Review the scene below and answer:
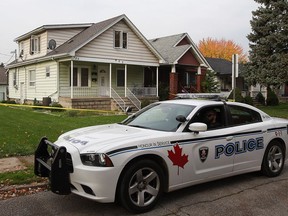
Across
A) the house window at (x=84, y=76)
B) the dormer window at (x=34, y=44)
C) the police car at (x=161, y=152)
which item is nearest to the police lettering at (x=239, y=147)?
the police car at (x=161, y=152)

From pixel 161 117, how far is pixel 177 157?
3.04ft

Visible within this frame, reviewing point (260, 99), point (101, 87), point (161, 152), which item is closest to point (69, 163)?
point (161, 152)

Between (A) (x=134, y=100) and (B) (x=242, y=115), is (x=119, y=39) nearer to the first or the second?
(A) (x=134, y=100)

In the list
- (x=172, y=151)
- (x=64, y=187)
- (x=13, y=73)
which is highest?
(x=13, y=73)

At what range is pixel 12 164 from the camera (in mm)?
7094

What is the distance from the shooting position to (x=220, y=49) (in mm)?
70625

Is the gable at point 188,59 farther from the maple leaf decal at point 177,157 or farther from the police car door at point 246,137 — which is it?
the maple leaf decal at point 177,157

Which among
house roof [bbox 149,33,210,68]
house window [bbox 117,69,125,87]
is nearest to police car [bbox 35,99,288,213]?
house window [bbox 117,69,125,87]

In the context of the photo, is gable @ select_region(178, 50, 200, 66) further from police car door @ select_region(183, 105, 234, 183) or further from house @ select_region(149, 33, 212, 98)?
police car door @ select_region(183, 105, 234, 183)

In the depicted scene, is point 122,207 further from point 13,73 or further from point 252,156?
point 13,73

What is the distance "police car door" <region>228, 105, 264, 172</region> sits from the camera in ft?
19.4

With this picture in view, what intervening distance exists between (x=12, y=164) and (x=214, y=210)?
428cm

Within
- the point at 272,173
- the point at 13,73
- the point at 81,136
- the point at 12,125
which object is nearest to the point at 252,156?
the point at 272,173

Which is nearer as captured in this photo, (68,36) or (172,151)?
(172,151)
